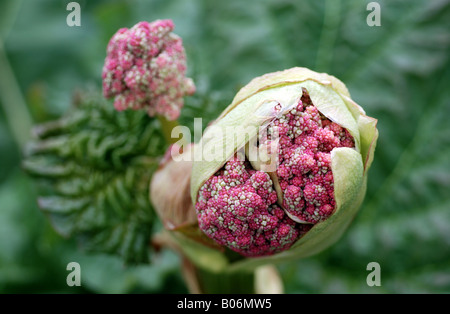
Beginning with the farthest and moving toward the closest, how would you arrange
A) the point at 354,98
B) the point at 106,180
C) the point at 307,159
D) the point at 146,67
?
the point at 354,98
the point at 106,180
the point at 146,67
the point at 307,159

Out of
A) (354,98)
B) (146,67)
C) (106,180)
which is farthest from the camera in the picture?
(354,98)

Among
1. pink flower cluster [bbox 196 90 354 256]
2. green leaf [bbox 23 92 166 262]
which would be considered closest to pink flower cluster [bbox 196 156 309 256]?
pink flower cluster [bbox 196 90 354 256]

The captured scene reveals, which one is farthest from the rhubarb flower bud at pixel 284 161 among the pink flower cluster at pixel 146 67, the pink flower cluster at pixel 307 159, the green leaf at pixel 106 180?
the green leaf at pixel 106 180

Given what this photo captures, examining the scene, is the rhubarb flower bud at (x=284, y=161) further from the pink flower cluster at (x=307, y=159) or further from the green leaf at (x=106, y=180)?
the green leaf at (x=106, y=180)

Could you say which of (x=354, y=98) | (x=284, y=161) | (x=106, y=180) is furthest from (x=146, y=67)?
(x=354, y=98)

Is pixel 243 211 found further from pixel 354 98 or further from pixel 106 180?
pixel 354 98

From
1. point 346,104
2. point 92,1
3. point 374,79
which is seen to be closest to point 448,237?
point 374,79
